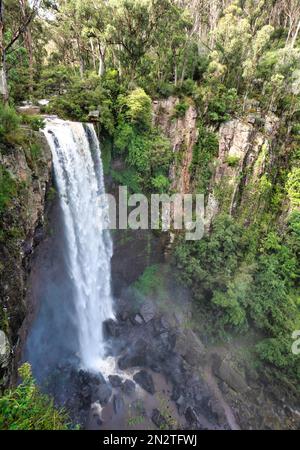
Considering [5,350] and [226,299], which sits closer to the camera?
[5,350]

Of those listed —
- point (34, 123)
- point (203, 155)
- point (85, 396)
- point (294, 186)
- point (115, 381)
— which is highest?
point (34, 123)

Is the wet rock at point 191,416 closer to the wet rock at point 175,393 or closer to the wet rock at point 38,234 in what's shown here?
the wet rock at point 175,393

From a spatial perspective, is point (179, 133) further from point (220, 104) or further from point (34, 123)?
point (34, 123)

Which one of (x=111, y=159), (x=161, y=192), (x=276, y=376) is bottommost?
(x=276, y=376)

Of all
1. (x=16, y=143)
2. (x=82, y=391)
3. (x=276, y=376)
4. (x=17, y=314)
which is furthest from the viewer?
(x=276, y=376)

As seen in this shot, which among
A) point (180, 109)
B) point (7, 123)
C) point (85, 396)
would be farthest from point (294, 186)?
point (85, 396)

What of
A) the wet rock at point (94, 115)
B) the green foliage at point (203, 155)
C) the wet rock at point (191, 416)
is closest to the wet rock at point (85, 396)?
the wet rock at point (191, 416)

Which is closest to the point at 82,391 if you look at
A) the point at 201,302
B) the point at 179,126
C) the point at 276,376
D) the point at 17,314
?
the point at 17,314

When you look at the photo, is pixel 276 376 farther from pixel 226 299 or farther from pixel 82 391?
pixel 82 391
